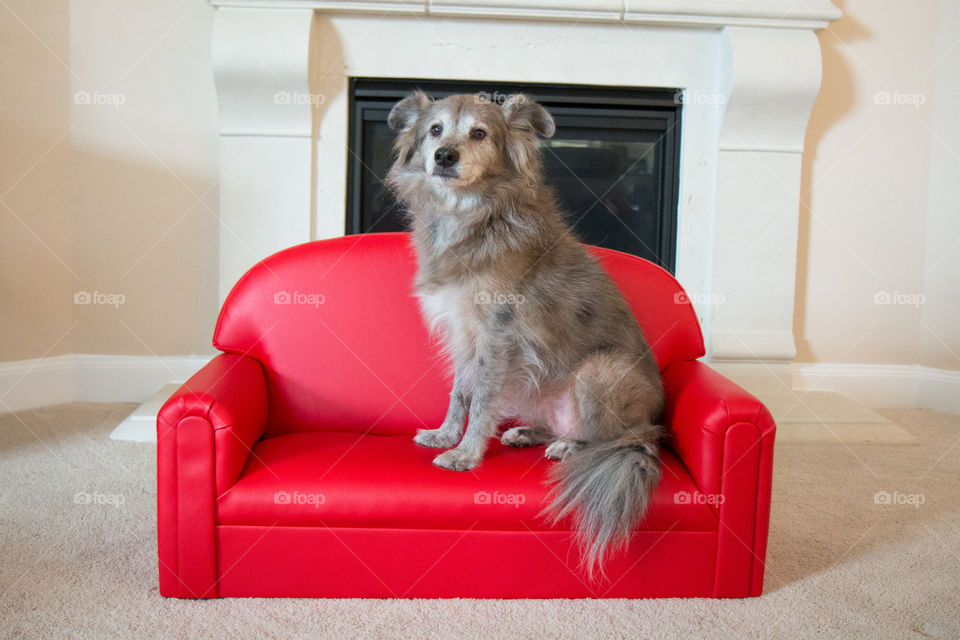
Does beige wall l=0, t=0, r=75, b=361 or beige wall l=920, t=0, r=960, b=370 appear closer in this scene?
beige wall l=0, t=0, r=75, b=361

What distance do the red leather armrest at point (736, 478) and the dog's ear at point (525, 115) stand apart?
3.02 ft

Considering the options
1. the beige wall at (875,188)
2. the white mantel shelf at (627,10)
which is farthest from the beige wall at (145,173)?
the beige wall at (875,188)

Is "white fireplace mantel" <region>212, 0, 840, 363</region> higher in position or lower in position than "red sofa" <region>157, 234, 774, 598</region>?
higher

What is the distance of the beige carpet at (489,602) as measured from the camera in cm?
155

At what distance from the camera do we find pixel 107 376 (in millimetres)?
3568

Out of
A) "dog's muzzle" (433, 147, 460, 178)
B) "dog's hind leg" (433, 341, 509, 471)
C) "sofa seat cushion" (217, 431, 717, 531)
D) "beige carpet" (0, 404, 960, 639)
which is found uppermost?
"dog's muzzle" (433, 147, 460, 178)

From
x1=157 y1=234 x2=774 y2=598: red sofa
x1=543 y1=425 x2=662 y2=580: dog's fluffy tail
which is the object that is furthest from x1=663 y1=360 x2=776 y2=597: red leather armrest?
x1=543 y1=425 x2=662 y2=580: dog's fluffy tail

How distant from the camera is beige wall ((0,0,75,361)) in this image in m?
3.29

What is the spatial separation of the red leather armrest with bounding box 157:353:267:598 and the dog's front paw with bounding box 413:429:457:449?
50 centimetres

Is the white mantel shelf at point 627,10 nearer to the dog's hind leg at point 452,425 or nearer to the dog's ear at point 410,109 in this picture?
the dog's ear at point 410,109

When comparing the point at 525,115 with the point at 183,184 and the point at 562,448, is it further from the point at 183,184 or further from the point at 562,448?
the point at 183,184

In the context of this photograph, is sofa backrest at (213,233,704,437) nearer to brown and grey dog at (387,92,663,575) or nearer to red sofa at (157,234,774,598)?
brown and grey dog at (387,92,663,575)

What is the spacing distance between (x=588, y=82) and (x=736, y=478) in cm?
242

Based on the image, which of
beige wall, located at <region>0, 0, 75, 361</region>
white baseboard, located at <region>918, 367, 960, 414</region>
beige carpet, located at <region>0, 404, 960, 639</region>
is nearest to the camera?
beige carpet, located at <region>0, 404, 960, 639</region>
